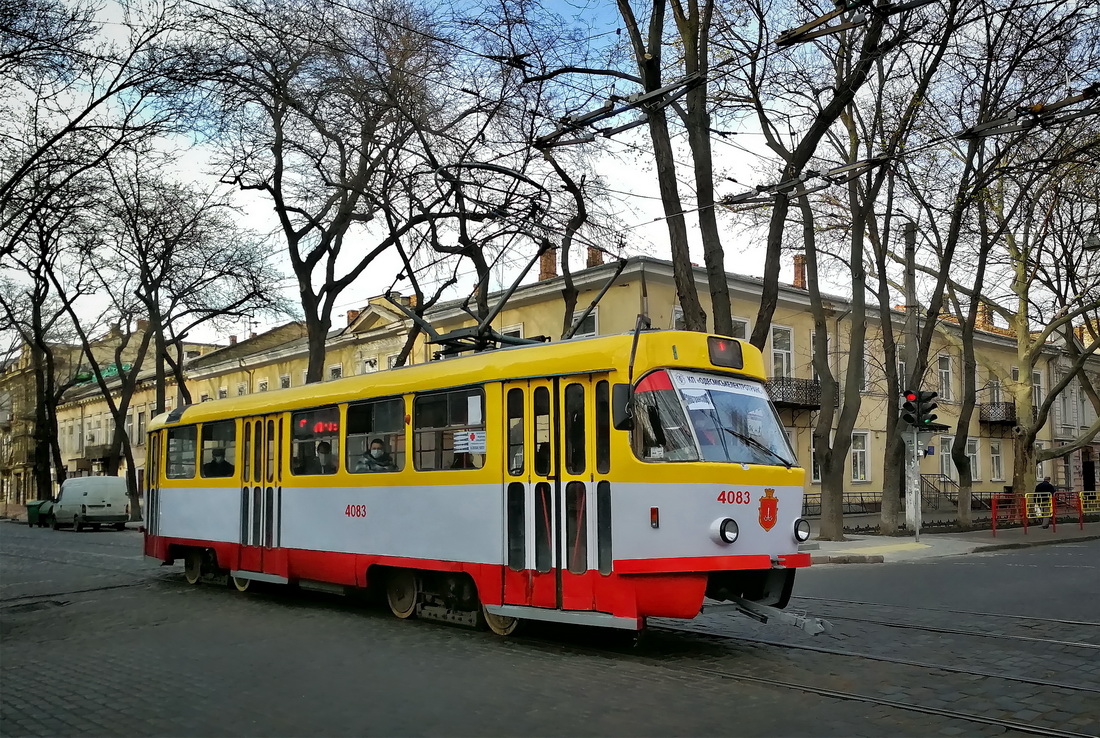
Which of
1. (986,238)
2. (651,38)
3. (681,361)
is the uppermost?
(651,38)

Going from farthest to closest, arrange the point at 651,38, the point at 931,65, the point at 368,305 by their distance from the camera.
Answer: the point at 368,305 → the point at 931,65 → the point at 651,38

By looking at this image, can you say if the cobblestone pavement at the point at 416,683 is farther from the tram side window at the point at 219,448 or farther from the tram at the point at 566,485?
the tram side window at the point at 219,448

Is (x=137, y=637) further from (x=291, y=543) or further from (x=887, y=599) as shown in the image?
(x=887, y=599)

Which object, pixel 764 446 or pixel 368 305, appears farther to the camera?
pixel 368 305

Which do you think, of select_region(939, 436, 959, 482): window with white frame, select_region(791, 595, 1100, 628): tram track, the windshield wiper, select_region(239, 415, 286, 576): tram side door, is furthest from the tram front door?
select_region(939, 436, 959, 482): window with white frame

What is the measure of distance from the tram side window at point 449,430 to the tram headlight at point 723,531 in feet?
8.17

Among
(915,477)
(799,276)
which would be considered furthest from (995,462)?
(915,477)

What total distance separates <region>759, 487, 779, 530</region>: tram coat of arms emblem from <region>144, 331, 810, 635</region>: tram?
18 mm

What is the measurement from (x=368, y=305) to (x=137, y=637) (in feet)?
113

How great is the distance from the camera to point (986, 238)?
25375 mm

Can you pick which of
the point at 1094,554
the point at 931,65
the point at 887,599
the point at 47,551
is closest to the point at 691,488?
the point at 887,599

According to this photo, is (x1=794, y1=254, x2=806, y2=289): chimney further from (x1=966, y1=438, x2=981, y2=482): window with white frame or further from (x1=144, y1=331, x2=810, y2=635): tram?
(x1=144, y1=331, x2=810, y2=635): tram

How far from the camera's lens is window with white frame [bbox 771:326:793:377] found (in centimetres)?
3775

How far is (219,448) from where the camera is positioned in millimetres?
15008
